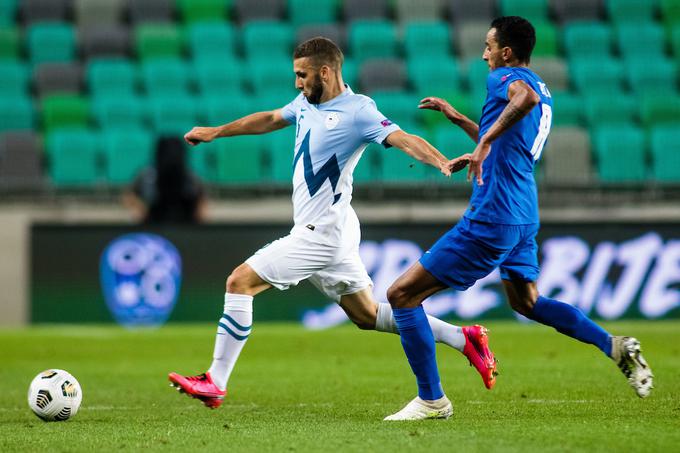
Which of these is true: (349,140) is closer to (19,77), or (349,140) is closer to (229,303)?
(229,303)

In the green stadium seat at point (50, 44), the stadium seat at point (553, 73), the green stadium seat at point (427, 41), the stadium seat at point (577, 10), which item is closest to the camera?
the stadium seat at point (553, 73)

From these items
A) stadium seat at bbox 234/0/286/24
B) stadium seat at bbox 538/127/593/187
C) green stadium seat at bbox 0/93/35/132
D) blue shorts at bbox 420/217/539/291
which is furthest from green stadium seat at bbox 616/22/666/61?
blue shorts at bbox 420/217/539/291

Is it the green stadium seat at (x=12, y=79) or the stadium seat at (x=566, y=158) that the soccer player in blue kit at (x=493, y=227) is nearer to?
the stadium seat at (x=566, y=158)

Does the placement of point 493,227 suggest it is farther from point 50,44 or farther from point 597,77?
point 50,44

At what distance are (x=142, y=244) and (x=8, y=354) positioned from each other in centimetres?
288

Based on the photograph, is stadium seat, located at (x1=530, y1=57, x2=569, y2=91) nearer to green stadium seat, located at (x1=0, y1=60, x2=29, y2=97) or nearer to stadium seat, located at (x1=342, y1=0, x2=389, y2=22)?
stadium seat, located at (x1=342, y1=0, x2=389, y2=22)

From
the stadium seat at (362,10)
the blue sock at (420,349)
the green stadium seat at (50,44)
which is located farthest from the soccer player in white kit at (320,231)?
the stadium seat at (362,10)

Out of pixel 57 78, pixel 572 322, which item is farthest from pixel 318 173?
pixel 57 78

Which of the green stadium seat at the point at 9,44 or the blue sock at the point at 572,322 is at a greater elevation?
the green stadium seat at the point at 9,44

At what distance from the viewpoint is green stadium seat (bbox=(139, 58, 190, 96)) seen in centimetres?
1852

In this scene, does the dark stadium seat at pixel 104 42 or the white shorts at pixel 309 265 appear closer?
the white shorts at pixel 309 265

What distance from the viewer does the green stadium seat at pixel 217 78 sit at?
60.5ft

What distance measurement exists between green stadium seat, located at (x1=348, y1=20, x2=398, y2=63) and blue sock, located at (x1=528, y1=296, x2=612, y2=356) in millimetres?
12622

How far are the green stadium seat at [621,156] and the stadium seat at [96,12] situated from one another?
8655mm
